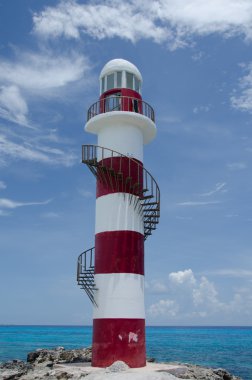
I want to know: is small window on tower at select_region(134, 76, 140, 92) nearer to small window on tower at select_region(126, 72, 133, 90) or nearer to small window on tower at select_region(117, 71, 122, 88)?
small window on tower at select_region(126, 72, 133, 90)

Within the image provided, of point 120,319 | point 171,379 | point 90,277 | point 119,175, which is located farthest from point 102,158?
point 171,379

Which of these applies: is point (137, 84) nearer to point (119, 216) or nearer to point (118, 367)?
point (119, 216)

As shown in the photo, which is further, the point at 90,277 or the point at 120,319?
the point at 90,277

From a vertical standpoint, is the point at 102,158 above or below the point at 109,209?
above

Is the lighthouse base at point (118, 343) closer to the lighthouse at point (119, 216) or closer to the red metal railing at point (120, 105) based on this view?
the lighthouse at point (119, 216)

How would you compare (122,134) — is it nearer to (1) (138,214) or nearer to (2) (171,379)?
(1) (138,214)

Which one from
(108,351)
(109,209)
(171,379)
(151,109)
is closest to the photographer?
(171,379)

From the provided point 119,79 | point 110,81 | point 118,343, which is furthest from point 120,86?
point 118,343

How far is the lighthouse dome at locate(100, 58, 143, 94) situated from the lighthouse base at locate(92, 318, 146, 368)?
10.4 m

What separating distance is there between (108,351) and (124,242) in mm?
4341

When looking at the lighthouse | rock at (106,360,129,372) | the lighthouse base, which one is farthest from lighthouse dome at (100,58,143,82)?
rock at (106,360,129,372)

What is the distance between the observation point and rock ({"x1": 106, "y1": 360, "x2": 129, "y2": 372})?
16.5 meters

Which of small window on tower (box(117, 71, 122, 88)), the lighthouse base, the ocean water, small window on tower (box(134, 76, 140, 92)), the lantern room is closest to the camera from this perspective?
the lighthouse base

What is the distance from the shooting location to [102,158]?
1956cm
